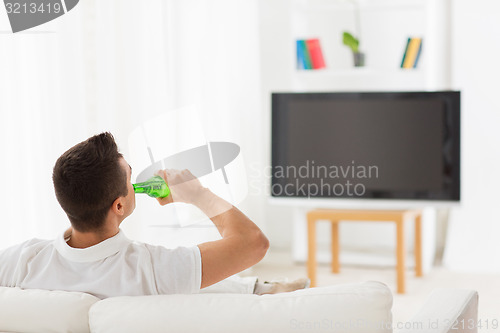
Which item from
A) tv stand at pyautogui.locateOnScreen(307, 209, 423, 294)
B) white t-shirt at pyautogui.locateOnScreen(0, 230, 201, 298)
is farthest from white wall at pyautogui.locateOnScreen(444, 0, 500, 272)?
white t-shirt at pyautogui.locateOnScreen(0, 230, 201, 298)

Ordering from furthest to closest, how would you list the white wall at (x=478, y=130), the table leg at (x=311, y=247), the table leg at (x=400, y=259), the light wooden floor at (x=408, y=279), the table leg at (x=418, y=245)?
the white wall at (x=478, y=130), the table leg at (x=418, y=245), the table leg at (x=311, y=247), the table leg at (x=400, y=259), the light wooden floor at (x=408, y=279)

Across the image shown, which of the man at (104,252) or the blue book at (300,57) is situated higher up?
the blue book at (300,57)

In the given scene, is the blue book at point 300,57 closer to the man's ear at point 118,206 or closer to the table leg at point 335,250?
the table leg at point 335,250

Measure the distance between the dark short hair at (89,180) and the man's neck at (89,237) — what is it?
0.5 inches

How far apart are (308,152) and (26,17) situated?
1.88 meters

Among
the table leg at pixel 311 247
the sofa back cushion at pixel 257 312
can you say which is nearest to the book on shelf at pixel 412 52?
the table leg at pixel 311 247

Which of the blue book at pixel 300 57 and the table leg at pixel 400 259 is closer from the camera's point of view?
the table leg at pixel 400 259

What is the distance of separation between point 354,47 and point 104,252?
10.6 ft

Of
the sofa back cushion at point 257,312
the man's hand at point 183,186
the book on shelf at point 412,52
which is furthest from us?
the book on shelf at point 412,52

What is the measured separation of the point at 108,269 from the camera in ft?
4.60

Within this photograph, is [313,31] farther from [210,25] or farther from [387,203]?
[387,203]

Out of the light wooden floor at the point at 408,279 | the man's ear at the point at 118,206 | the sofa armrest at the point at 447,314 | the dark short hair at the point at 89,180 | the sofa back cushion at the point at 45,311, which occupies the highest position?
the dark short hair at the point at 89,180

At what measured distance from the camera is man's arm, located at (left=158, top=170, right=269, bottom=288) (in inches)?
56.9

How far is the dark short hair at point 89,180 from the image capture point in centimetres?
141
